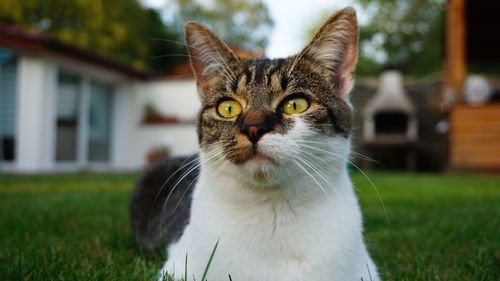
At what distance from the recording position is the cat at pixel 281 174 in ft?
4.70

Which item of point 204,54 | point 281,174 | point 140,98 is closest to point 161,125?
point 140,98

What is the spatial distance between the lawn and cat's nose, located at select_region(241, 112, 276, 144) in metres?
0.77

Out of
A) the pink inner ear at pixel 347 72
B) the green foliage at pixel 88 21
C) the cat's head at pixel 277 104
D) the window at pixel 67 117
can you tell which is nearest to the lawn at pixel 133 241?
the cat's head at pixel 277 104

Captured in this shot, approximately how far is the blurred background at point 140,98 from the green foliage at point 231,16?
4.30 metres

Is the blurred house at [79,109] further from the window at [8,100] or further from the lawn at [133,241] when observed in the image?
the lawn at [133,241]

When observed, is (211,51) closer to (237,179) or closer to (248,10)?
(237,179)

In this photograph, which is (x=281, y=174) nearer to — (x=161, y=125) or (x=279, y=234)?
(x=279, y=234)

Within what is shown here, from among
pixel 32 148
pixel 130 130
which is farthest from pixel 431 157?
pixel 32 148

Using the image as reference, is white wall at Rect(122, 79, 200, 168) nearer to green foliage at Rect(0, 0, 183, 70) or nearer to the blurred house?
the blurred house

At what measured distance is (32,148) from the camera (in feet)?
30.7

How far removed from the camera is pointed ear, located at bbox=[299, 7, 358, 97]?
1777mm

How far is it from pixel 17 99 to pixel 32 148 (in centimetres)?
125

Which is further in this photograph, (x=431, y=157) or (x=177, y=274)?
(x=431, y=157)

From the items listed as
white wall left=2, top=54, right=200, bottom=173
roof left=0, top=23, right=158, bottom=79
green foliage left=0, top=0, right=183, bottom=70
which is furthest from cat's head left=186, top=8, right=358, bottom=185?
green foliage left=0, top=0, right=183, bottom=70
